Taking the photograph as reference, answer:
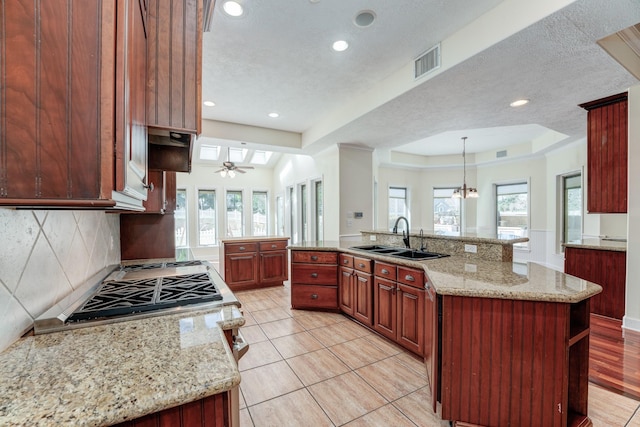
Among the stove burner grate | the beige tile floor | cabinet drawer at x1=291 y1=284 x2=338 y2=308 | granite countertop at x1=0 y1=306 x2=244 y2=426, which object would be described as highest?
the stove burner grate

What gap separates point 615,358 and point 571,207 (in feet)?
12.7

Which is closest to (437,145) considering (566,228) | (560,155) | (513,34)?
(560,155)

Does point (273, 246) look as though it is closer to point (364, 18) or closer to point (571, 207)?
point (364, 18)

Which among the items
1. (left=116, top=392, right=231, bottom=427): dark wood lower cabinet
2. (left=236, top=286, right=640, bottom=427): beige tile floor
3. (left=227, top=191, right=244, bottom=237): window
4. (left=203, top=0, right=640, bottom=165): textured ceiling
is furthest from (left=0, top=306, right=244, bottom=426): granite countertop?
(left=227, top=191, right=244, bottom=237): window

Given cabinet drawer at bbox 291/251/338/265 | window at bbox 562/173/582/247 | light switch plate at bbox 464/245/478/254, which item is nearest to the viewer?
light switch plate at bbox 464/245/478/254

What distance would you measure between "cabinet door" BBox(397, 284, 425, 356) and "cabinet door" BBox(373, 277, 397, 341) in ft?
0.27

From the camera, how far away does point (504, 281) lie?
180 cm

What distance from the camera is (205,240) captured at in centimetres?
838

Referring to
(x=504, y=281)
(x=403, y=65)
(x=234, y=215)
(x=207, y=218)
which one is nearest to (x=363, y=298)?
(x=504, y=281)

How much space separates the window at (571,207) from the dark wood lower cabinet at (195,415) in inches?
259

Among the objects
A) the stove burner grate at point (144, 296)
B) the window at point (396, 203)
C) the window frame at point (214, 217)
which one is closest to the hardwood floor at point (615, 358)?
the stove burner grate at point (144, 296)

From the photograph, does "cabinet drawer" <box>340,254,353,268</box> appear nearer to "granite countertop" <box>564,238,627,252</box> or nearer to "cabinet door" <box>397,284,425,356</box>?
"cabinet door" <box>397,284,425,356</box>

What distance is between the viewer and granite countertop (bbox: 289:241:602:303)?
156 centimetres

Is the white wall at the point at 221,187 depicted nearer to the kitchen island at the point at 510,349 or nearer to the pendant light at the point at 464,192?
the pendant light at the point at 464,192
